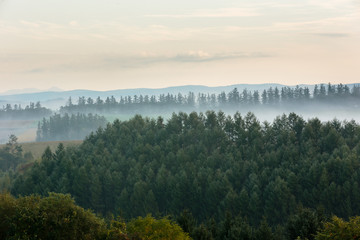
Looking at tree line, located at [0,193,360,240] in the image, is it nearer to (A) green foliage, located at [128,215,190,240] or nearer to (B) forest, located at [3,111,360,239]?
(A) green foliage, located at [128,215,190,240]

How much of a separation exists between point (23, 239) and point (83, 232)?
7.09 m

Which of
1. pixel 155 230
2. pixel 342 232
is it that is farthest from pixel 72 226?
pixel 342 232

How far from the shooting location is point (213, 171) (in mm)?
100938

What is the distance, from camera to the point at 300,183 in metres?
90.2

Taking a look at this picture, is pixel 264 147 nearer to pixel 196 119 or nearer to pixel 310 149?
pixel 310 149

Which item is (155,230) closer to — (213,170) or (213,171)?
(213,171)

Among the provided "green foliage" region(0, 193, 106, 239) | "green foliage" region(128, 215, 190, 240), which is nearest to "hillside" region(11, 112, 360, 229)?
"green foliage" region(128, 215, 190, 240)

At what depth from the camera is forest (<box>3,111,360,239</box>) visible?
85.3 meters

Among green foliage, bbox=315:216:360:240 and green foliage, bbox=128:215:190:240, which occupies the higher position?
green foliage, bbox=315:216:360:240

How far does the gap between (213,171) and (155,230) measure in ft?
162

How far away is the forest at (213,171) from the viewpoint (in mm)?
85312

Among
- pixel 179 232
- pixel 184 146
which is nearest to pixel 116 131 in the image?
pixel 184 146

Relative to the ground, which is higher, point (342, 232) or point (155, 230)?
point (342, 232)

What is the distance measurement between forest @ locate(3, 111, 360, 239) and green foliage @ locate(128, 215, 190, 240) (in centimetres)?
1235
